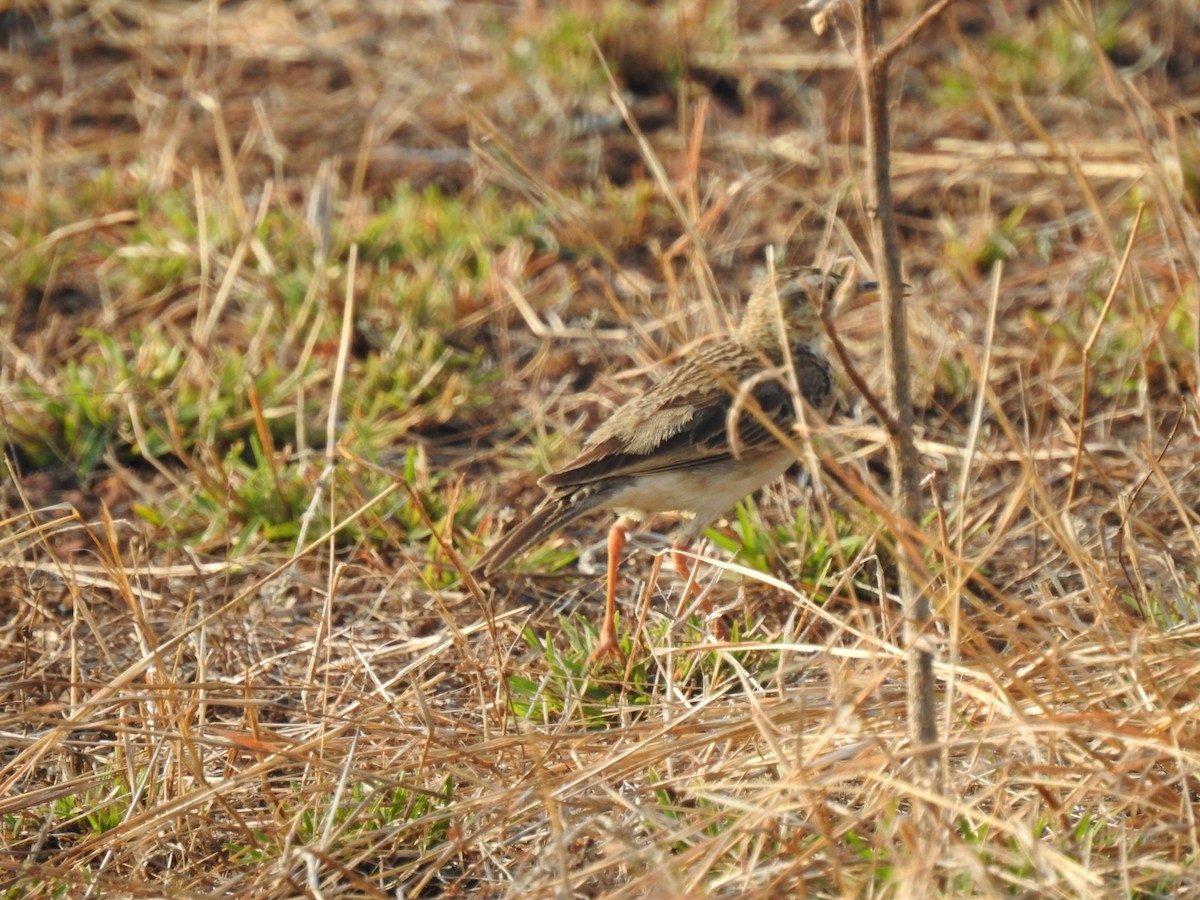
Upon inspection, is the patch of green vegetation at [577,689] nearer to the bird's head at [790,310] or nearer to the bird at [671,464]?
the bird at [671,464]

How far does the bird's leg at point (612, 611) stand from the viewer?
14.4ft

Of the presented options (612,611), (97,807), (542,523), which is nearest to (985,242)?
(542,523)

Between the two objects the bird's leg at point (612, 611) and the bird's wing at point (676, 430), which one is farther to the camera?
the bird's wing at point (676, 430)

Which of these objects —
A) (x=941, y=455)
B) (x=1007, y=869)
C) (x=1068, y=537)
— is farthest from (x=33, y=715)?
(x=941, y=455)

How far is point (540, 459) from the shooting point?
18.6 feet

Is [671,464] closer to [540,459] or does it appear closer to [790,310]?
[540,459]

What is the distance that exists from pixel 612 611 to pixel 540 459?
1.23m

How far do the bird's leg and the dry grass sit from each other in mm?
90

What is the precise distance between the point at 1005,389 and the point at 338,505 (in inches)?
106

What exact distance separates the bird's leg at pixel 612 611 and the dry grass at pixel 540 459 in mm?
90

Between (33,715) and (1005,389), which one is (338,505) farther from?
(1005,389)

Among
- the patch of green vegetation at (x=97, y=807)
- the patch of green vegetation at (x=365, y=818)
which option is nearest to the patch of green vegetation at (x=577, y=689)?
the patch of green vegetation at (x=365, y=818)

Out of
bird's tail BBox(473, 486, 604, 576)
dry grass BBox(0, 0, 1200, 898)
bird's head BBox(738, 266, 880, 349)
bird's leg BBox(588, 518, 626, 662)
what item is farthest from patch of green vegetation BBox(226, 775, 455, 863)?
bird's head BBox(738, 266, 880, 349)

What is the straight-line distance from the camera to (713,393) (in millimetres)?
5148
